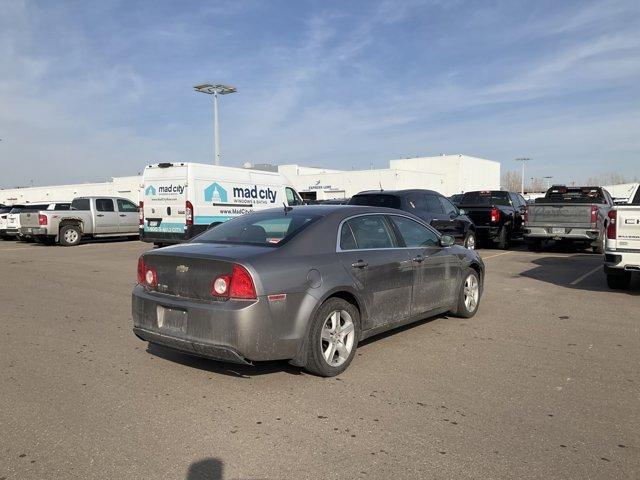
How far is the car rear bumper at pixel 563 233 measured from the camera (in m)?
14.2

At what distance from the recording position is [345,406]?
4.12 meters

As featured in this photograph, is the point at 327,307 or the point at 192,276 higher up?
the point at 192,276

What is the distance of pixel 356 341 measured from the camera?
5.05m

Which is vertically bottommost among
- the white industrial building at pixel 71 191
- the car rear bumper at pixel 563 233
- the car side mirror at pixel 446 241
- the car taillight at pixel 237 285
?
the car rear bumper at pixel 563 233

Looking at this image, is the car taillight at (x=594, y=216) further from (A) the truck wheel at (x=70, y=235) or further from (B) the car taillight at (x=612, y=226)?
(A) the truck wheel at (x=70, y=235)

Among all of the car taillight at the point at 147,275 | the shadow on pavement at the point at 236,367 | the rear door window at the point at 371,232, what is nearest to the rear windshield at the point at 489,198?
the rear door window at the point at 371,232

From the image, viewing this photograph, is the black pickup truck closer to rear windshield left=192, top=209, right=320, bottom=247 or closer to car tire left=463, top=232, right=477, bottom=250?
car tire left=463, top=232, right=477, bottom=250

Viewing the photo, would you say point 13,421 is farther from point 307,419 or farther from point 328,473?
point 328,473

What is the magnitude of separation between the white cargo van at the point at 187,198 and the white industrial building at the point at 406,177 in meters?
35.6

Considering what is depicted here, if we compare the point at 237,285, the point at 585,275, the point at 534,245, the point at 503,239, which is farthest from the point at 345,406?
the point at 534,245

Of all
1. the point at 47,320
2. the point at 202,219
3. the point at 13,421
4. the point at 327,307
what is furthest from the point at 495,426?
the point at 202,219

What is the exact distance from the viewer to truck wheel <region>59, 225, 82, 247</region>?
19953 millimetres

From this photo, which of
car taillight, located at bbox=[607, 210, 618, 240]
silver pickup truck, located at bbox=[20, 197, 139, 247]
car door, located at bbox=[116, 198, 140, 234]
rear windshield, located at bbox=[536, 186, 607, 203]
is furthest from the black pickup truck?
silver pickup truck, located at bbox=[20, 197, 139, 247]

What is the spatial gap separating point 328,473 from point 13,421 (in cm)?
238
